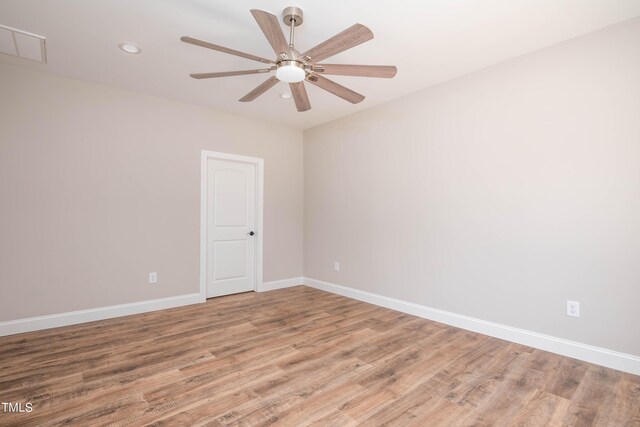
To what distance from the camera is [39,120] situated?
10.4 feet

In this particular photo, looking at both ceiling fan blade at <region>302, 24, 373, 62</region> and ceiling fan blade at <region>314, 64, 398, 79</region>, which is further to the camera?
ceiling fan blade at <region>314, 64, 398, 79</region>

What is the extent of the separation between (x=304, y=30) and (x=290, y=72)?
59cm

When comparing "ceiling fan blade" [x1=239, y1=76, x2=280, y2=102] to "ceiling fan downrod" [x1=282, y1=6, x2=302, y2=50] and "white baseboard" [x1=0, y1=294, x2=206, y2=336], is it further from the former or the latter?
"white baseboard" [x1=0, y1=294, x2=206, y2=336]

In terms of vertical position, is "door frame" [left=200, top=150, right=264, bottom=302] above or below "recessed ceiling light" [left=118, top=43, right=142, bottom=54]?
below

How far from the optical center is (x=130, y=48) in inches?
108

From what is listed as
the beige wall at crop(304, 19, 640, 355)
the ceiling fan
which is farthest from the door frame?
the ceiling fan

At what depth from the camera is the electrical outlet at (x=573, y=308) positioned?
101 inches

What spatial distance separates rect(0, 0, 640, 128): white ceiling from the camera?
7.22ft

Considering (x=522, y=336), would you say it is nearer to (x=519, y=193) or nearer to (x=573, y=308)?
(x=573, y=308)

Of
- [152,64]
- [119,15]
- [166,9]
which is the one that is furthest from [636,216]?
[152,64]

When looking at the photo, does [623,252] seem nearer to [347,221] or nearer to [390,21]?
[390,21]

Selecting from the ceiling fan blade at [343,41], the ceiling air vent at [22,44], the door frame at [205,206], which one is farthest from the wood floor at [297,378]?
the ceiling air vent at [22,44]

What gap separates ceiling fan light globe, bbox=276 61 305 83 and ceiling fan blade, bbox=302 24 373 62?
12cm

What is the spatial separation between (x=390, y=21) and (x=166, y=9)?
1.64 m
